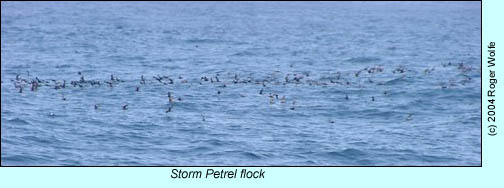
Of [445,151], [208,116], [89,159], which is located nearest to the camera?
[89,159]

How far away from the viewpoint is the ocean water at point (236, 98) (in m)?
39.3

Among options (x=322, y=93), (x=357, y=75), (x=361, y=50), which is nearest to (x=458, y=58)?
(x=361, y=50)

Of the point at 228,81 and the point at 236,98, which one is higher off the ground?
the point at 228,81

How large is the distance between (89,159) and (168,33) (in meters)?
69.8

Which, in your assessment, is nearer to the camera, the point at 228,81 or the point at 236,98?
the point at 236,98

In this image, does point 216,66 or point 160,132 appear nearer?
point 160,132

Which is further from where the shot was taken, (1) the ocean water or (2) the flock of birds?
(2) the flock of birds

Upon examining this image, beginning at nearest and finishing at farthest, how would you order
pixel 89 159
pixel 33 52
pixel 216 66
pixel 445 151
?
pixel 89 159
pixel 445 151
pixel 216 66
pixel 33 52

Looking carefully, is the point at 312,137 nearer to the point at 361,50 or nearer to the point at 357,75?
the point at 357,75

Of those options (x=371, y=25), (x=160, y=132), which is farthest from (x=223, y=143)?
(x=371, y=25)

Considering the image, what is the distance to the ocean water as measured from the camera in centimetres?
3931

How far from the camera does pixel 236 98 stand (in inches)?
2117

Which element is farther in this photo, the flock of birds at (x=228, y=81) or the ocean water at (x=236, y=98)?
→ the flock of birds at (x=228, y=81)

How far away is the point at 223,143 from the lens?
40875 millimetres
